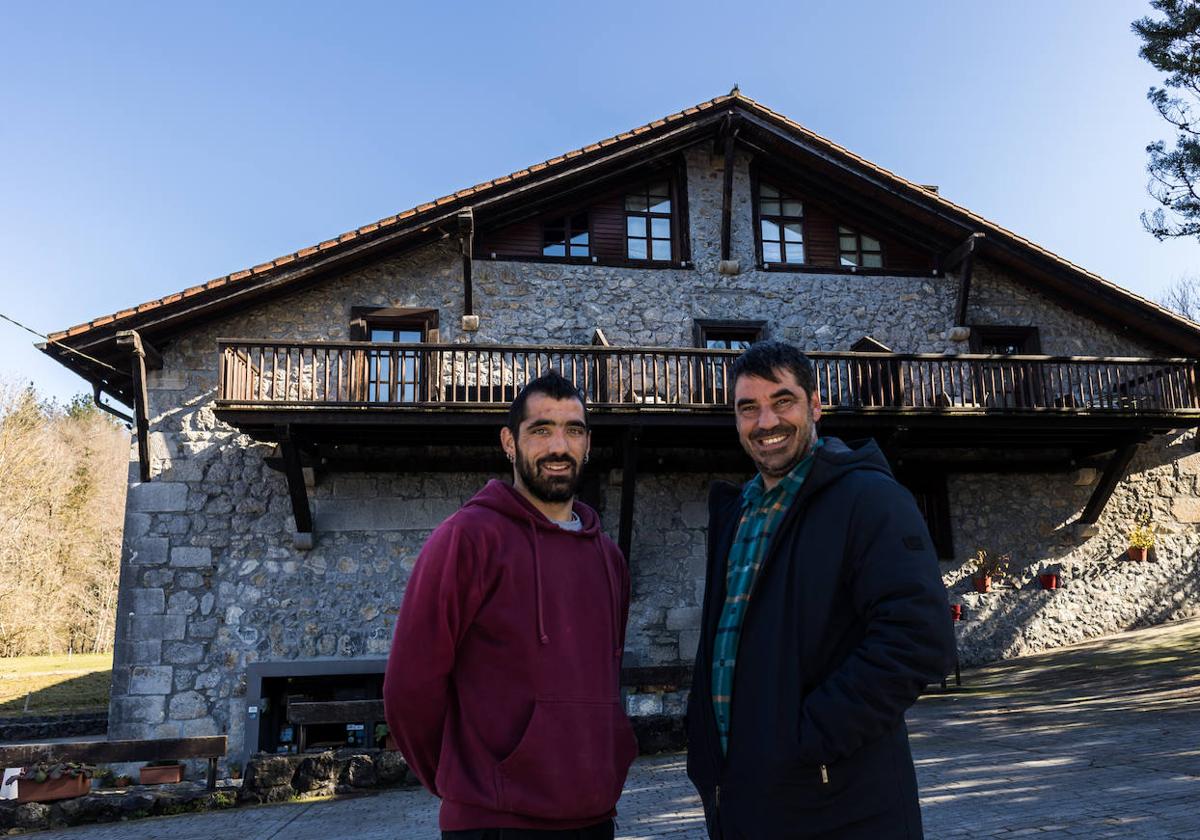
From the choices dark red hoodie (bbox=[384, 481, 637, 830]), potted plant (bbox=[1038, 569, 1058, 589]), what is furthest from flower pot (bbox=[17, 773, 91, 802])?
potted plant (bbox=[1038, 569, 1058, 589])

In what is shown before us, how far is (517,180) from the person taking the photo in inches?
447

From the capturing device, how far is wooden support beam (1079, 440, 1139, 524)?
38.1 ft

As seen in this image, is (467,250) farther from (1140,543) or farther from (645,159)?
(1140,543)

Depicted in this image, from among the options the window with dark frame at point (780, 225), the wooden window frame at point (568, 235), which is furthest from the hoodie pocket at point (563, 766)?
the window with dark frame at point (780, 225)

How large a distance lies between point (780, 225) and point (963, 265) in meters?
2.90

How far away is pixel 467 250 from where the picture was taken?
440 inches

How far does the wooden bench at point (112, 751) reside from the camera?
7.07 metres

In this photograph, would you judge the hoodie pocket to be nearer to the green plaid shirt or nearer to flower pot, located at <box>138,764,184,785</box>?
the green plaid shirt

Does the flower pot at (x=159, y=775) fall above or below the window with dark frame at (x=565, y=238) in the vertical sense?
below

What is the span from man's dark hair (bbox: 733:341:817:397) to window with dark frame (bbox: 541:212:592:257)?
9.95 metres

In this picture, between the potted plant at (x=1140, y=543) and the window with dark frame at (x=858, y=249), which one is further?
the window with dark frame at (x=858, y=249)

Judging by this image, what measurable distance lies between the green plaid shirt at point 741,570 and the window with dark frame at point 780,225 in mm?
10698

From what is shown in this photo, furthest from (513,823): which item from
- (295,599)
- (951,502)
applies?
(951,502)

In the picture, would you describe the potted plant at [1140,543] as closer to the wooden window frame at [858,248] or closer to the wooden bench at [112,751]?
the wooden window frame at [858,248]
